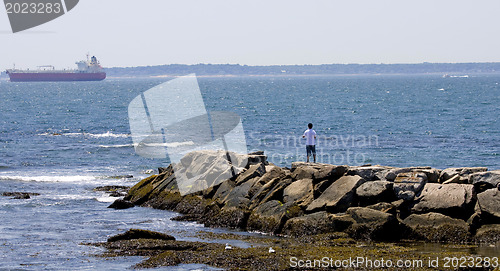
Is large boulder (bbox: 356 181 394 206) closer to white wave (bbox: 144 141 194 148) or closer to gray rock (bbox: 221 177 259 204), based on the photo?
gray rock (bbox: 221 177 259 204)

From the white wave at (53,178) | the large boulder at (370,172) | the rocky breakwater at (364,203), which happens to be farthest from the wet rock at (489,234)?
the white wave at (53,178)

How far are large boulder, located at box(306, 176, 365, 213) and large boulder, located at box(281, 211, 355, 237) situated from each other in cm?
38

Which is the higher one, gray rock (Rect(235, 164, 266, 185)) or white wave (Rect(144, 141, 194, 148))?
gray rock (Rect(235, 164, 266, 185))

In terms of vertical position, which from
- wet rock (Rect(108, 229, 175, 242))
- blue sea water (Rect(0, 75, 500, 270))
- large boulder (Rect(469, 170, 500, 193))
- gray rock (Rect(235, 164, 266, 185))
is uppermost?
large boulder (Rect(469, 170, 500, 193))

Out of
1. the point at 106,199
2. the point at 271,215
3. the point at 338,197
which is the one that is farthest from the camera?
the point at 106,199

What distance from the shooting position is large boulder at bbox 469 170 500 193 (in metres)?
18.0

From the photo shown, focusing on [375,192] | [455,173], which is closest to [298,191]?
[375,192]

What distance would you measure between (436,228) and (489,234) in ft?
4.32

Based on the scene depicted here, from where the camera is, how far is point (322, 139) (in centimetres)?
4775

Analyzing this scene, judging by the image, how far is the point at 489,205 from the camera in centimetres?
1722

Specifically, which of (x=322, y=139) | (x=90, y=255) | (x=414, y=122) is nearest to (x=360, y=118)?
(x=414, y=122)

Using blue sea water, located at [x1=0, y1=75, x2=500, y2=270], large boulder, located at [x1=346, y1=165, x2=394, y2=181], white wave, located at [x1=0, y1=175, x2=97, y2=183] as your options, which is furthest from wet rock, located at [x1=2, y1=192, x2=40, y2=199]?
large boulder, located at [x1=346, y1=165, x2=394, y2=181]

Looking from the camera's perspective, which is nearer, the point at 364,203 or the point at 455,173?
the point at 364,203

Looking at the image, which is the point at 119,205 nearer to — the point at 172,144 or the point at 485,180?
the point at 485,180
